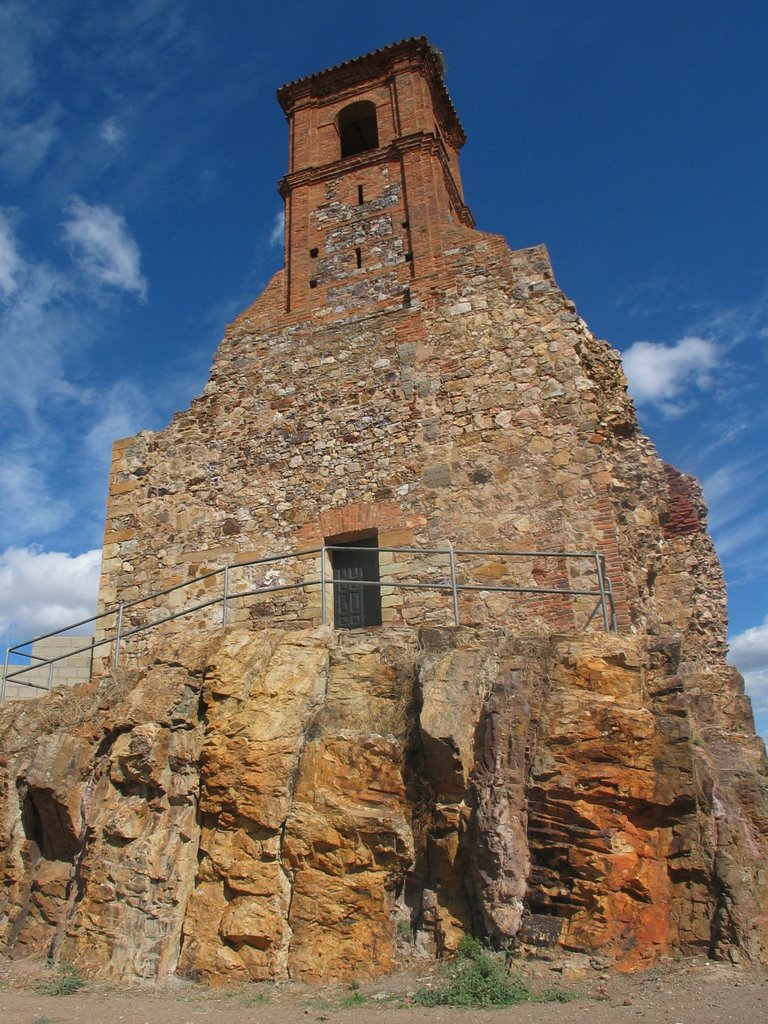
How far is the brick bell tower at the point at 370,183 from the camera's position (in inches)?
515

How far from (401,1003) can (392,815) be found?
4.98 feet

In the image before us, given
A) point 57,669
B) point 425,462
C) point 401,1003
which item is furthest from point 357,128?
point 401,1003

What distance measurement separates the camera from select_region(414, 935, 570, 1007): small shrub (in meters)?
5.87

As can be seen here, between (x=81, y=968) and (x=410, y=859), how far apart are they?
126 inches

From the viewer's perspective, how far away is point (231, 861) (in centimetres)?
719

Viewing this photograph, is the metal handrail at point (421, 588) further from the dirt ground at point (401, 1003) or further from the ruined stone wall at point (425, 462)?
the dirt ground at point (401, 1003)

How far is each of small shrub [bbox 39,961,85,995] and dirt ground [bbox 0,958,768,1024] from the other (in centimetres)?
6

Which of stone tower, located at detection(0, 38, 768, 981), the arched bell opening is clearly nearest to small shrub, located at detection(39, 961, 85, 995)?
stone tower, located at detection(0, 38, 768, 981)

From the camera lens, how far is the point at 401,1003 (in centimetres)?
605

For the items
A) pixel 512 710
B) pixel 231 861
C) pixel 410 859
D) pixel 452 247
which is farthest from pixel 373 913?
pixel 452 247

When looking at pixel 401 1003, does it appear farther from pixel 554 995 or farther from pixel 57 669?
pixel 57 669

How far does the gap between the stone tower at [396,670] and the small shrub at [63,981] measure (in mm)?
194

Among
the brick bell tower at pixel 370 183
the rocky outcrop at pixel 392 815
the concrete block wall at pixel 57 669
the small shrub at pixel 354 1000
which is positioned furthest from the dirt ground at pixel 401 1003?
the brick bell tower at pixel 370 183

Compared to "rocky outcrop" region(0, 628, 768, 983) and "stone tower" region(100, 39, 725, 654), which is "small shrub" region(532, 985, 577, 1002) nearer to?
"rocky outcrop" region(0, 628, 768, 983)
